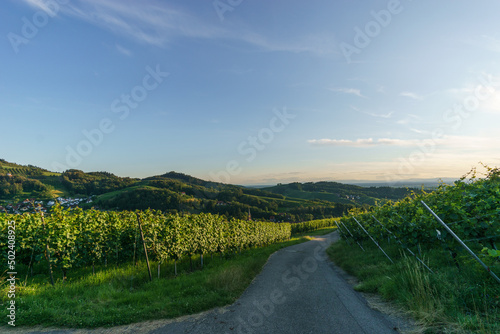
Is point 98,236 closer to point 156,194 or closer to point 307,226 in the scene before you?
point 156,194

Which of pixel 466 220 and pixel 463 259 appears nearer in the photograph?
pixel 466 220

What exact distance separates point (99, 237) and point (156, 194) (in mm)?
64077

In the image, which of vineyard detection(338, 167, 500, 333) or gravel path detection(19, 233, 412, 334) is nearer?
vineyard detection(338, 167, 500, 333)

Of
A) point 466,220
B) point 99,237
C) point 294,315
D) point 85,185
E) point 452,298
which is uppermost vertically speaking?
point 85,185

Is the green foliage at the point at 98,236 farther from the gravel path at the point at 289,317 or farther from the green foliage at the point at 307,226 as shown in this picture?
the green foliage at the point at 307,226

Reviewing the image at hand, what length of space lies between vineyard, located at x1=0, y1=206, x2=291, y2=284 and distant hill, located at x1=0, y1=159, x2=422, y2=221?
72.7 feet

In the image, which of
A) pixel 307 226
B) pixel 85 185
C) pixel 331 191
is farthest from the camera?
pixel 331 191

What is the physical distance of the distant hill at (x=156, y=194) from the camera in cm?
5619

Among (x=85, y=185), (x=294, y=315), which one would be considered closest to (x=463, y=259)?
(x=294, y=315)

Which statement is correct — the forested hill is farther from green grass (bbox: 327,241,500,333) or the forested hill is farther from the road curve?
green grass (bbox: 327,241,500,333)

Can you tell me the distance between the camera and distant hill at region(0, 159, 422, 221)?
56.2 meters

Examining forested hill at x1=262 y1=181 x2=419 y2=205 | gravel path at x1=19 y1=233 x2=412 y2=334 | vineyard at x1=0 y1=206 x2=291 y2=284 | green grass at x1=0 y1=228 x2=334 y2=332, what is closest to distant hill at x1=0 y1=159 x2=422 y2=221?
forested hill at x1=262 y1=181 x2=419 y2=205

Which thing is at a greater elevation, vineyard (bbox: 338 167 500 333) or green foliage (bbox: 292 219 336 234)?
vineyard (bbox: 338 167 500 333)

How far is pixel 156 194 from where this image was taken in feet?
228
